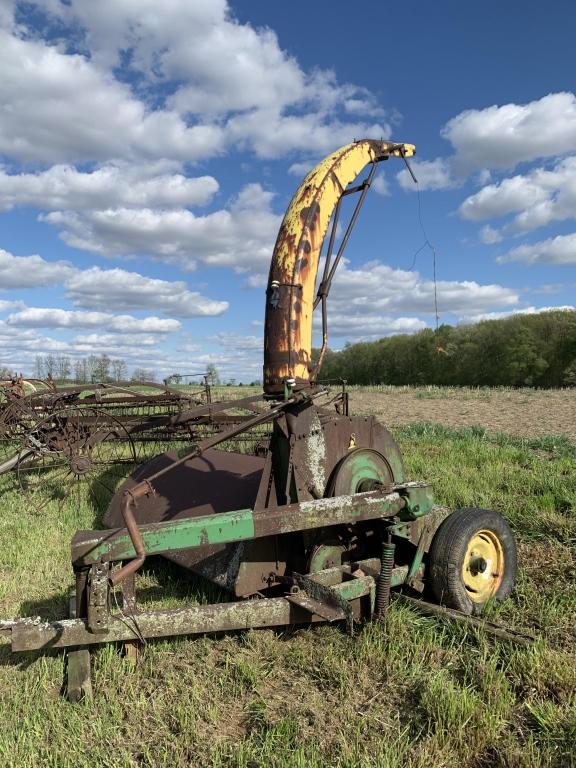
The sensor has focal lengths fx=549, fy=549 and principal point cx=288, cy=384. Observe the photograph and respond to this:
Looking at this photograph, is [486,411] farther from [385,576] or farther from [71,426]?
[385,576]

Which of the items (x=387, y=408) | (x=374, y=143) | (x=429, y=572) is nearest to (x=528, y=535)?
(x=429, y=572)

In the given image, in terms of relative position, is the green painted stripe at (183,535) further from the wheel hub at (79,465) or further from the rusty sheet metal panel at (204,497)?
the wheel hub at (79,465)

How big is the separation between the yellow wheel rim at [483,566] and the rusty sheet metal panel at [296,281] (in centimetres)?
161

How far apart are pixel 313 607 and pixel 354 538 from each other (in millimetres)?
745

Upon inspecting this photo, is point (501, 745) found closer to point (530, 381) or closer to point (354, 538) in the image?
point (354, 538)

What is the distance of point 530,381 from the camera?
46.1 m

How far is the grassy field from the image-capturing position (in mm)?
2332

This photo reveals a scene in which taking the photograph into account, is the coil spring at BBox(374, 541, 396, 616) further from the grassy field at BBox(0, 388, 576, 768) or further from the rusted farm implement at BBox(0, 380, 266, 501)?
the rusted farm implement at BBox(0, 380, 266, 501)

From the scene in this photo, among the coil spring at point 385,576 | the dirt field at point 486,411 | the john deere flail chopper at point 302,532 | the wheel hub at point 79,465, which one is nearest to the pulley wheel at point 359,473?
the john deere flail chopper at point 302,532

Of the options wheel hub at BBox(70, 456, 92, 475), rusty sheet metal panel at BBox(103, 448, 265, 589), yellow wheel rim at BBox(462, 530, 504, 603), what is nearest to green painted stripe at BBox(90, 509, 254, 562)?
rusty sheet metal panel at BBox(103, 448, 265, 589)

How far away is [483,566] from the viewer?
3.69m

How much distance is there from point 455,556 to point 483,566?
1.25 feet

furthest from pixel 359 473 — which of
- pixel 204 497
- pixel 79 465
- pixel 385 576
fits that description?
pixel 79 465

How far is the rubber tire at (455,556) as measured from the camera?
3451 mm
